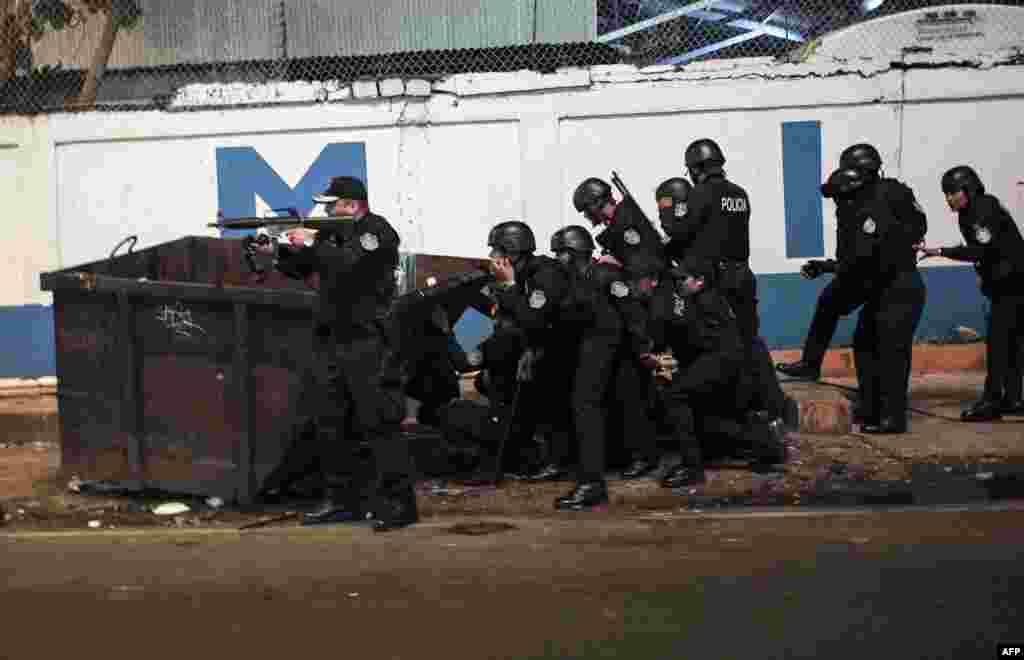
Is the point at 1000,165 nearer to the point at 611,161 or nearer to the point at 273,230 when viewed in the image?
the point at 611,161

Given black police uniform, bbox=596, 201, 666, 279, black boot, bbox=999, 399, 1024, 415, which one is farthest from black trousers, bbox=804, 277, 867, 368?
black police uniform, bbox=596, 201, 666, 279

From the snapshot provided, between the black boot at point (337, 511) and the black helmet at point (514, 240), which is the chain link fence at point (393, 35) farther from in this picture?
the black boot at point (337, 511)

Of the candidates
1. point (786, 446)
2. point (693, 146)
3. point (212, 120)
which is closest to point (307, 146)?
point (212, 120)

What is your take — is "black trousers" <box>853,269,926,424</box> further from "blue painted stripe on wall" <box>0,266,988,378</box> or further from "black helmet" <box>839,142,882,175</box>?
"blue painted stripe on wall" <box>0,266,988,378</box>

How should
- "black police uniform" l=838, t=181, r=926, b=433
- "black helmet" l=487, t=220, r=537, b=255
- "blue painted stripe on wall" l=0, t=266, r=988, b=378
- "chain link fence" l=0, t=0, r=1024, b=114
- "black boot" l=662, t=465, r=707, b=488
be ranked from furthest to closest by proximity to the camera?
1. "chain link fence" l=0, t=0, r=1024, b=114
2. "blue painted stripe on wall" l=0, t=266, r=988, b=378
3. "black police uniform" l=838, t=181, r=926, b=433
4. "black boot" l=662, t=465, r=707, b=488
5. "black helmet" l=487, t=220, r=537, b=255

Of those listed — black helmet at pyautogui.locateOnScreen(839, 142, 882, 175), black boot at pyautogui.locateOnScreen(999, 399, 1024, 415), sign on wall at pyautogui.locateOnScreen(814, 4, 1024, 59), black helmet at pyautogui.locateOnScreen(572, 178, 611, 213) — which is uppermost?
sign on wall at pyautogui.locateOnScreen(814, 4, 1024, 59)

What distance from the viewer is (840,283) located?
437 inches

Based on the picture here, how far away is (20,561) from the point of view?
8.08 metres

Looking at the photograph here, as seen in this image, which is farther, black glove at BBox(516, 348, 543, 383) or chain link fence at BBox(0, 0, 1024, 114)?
chain link fence at BBox(0, 0, 1024, 114)

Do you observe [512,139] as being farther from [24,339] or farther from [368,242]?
[368,242]

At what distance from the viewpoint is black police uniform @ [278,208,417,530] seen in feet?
27.9

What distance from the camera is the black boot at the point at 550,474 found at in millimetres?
9938

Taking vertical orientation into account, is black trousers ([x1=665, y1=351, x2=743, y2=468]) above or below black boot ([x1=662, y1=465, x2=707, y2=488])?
above

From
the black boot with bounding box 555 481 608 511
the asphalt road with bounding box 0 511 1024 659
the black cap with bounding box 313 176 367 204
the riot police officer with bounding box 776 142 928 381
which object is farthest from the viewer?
the riot police officer with bounding box 776 142 928 381
